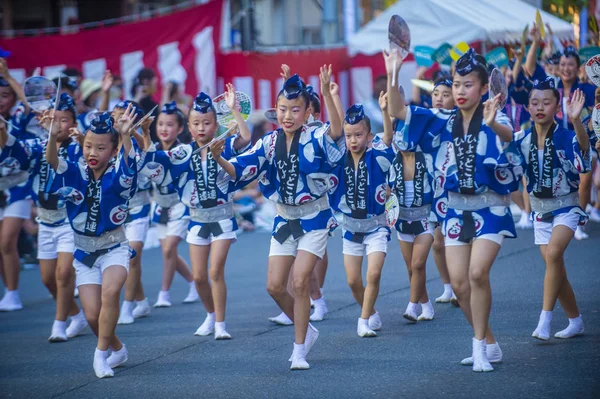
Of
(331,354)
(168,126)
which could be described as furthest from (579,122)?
(168,126)

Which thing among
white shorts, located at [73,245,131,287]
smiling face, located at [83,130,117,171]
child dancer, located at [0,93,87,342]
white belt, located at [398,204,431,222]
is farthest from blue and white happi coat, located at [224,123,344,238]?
child dancer, located at [0,93,87,342]

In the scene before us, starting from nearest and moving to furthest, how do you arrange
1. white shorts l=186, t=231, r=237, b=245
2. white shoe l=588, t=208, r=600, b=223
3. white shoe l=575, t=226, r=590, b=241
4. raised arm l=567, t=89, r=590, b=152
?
raised arm l=567, t=89, r=590, b=152 → white shorts l=186, t=231, r=237, b=245 → white shoe l=575, t=226, r=590, b=241 → white shoe l=588, t=208, r=600, b=223

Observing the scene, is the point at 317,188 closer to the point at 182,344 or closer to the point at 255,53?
the point at 182,344

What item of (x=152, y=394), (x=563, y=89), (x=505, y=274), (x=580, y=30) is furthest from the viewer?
(x=580, y=30)

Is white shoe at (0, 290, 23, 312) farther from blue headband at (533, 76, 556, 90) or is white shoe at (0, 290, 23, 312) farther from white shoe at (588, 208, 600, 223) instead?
white shoe at (588, 208, 600, 223)

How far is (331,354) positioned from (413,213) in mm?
1567

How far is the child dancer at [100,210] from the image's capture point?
6.17 m

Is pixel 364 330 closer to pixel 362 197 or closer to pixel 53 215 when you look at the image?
pixel 362 197

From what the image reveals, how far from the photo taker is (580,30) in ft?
51.6

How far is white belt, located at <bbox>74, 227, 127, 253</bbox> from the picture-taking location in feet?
20.4

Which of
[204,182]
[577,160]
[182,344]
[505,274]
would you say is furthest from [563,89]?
[182,344]

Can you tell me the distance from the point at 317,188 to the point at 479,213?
1.21 metres

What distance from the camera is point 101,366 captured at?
5977 millimetres

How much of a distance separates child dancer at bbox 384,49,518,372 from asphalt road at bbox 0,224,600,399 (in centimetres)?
39
